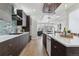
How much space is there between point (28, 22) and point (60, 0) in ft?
25.4

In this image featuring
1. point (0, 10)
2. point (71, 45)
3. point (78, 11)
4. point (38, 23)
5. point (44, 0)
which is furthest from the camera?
point (38, 23)

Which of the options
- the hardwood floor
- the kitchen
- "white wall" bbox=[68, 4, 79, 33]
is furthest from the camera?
the hardwood floor

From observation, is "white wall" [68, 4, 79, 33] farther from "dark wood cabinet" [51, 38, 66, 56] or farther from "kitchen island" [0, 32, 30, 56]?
"kitchen island" [0, 32, 30, 56]

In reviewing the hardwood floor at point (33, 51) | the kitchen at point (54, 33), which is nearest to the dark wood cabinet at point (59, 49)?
the kitchen at point (54, 33)

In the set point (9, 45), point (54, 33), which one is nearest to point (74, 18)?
point (54, 33)

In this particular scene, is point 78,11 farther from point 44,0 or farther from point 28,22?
point 28,22

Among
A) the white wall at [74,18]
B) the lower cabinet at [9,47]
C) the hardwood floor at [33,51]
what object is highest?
the white wall at [74,18]

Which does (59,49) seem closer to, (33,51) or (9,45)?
(9,45)

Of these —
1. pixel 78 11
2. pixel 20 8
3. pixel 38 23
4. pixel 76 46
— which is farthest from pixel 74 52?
pixel 38 23

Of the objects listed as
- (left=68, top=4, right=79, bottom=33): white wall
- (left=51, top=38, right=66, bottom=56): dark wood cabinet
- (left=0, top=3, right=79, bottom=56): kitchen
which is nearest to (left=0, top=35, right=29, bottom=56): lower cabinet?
(left=0, top=3, right=79, bottom=56): kitchen

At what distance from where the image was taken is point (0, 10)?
11.0 ft

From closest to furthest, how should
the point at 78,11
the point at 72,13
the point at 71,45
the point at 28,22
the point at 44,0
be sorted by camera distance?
the point at 71,45 → the point at 44,0 → the point at 72,13 → the point at 78,11 → the point at 28,22

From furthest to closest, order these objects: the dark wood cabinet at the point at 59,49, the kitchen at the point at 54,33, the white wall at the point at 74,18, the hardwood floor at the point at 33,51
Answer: the hardwood floor at the point at 33,51 < the white wall at the point at 74,18 < the kitchen at the point at 54,33 < the dark wood cabinet at the point at 59,49

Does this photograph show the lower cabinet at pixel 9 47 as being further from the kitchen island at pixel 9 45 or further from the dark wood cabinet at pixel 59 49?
the dark wood cabinet at pixel 59 49
